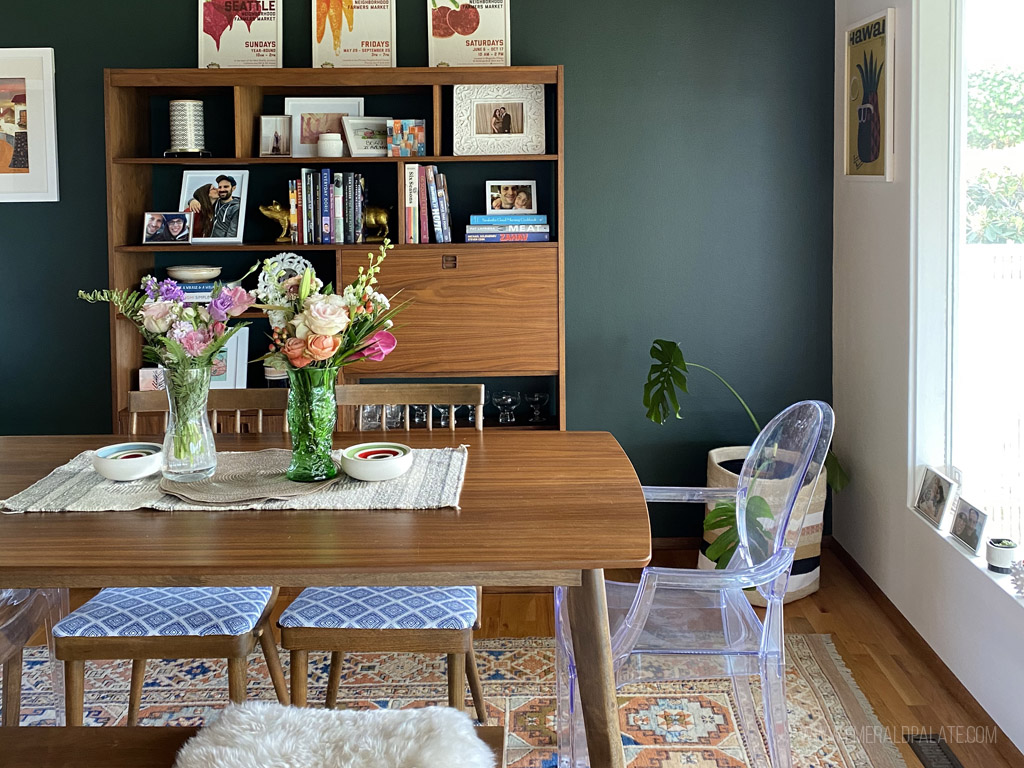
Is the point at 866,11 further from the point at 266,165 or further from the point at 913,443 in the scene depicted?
the point at 266,165

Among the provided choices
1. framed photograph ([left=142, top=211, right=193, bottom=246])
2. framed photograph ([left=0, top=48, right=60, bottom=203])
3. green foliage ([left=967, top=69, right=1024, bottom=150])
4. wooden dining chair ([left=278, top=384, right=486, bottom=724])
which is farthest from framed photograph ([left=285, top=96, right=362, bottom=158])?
green foliage ([left=967, top=69, right=1024, bottom=150])

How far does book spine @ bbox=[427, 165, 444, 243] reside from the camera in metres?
3.68

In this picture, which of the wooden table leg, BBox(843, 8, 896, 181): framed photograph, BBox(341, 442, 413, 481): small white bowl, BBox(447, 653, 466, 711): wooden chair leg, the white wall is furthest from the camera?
BBox(843, 8, 896, 181): framed photograph

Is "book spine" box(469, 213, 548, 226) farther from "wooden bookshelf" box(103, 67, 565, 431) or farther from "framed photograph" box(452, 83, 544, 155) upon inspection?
"framed photograph" box(452, 83, 544, 155)

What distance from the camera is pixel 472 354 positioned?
3697mm

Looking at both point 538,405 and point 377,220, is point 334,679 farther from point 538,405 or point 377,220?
point 377,220

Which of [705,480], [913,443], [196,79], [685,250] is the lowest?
[705,480]

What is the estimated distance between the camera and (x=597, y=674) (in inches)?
76.0

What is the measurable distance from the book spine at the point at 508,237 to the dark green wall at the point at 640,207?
0.26m

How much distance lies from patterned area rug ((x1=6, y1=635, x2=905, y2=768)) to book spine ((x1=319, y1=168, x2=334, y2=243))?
4.72 ft

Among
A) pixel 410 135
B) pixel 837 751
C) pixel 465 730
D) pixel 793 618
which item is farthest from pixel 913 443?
pixel 465 730

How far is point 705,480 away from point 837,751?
159 centimetres

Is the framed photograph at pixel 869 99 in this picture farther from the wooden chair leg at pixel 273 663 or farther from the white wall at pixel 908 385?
the wooden chair leg at pixel 273 663

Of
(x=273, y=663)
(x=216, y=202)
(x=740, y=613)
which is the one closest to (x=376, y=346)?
(x=273, y=663)
